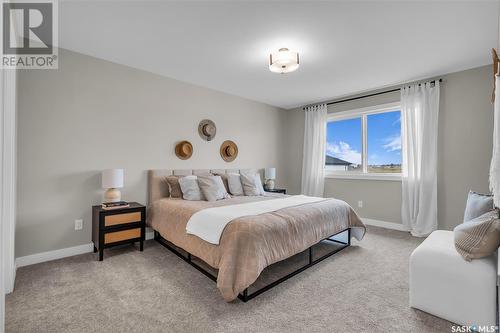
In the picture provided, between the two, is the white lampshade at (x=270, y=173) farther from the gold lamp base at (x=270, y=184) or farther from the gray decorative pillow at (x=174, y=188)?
the gray decorative pillow at (x=174, y=188)

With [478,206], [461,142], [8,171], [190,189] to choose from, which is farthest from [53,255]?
[461,142]

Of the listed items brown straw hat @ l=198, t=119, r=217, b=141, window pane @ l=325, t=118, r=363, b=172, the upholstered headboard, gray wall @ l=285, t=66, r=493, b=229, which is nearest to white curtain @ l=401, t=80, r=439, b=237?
gray wall @ l=285, t=66, r=493, b=229

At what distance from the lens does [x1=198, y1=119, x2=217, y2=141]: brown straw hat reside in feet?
14.0

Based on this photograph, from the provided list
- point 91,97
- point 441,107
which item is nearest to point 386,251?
point 441,107

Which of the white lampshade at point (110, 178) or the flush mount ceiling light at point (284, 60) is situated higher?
the flush mount ceiling light at point (284, 60)

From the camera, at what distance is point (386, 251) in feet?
10.4

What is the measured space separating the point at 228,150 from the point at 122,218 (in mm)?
2291

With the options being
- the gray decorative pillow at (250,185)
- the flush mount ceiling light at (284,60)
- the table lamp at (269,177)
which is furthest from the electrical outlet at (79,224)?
the table lamp at (269,177)

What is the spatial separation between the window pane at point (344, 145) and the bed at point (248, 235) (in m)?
1.92

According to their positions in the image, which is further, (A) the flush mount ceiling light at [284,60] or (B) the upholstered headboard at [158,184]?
(B) the upholstered headboard at [158,184]

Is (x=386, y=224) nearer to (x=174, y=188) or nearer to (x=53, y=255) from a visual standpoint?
(x=174, y=188)

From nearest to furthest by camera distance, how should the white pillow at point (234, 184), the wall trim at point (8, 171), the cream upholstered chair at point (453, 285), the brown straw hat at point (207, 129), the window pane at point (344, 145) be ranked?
→ the cream upholstered chair at point (453, 285) < the wall trim at point (8, 171) < the white pillow at point (234, 184) < the brown straw hat at point (207, 129) < the window pane at point (344, 145)

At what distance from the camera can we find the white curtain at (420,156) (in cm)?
373

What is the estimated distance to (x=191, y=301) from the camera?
203 cm
